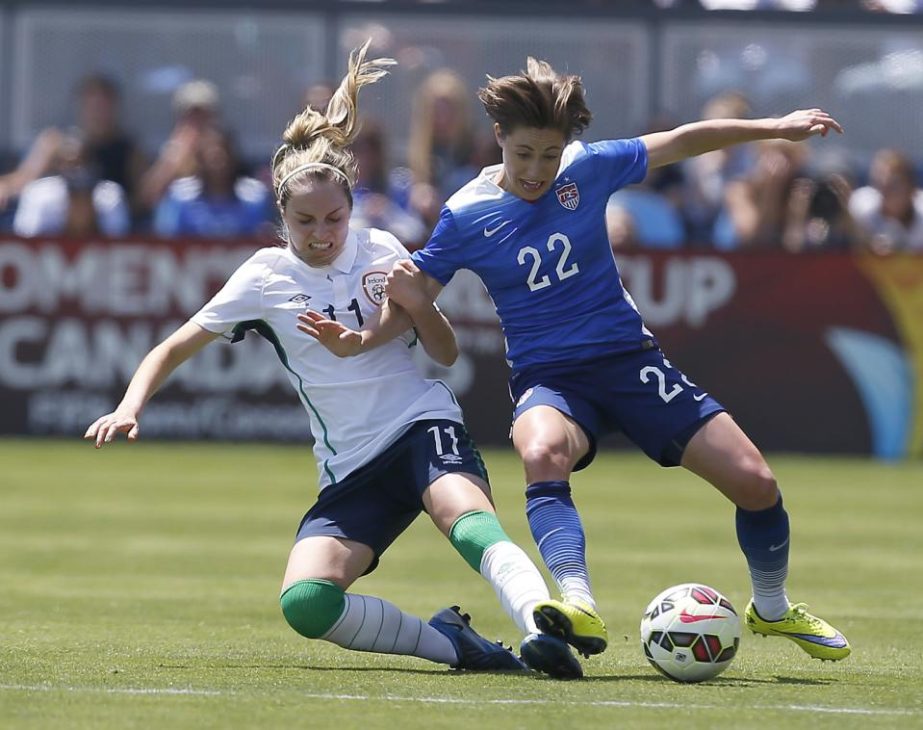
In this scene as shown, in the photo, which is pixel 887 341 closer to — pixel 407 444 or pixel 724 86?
pixel 724 86

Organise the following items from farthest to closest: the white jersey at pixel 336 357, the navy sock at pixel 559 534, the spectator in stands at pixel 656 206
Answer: the spectator in stands at pixel 656 206, the white jersey at pixel 336 357, the navy sock at pixel 559 534

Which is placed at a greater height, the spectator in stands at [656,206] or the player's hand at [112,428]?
the player's hand at [112,428]

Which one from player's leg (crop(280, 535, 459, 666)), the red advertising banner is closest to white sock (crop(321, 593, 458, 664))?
player's leg (crop(280, 535, 459, 666))

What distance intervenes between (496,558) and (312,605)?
714mm

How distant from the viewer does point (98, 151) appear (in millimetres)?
17094

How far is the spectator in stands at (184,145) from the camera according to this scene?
1659 centimetres

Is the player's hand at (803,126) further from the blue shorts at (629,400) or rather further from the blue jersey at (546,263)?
the blue shorts at (629,400)

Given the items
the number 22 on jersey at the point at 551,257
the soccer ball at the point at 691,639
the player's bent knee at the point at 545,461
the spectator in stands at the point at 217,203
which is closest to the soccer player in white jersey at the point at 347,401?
the player's bent knee at the point at 545,461

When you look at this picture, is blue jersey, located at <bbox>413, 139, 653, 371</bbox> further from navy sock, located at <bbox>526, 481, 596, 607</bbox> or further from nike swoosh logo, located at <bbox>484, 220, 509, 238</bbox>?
navy sock, located at <bbox>526, 481, 596, 607</bbox>

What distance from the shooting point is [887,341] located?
16.0m

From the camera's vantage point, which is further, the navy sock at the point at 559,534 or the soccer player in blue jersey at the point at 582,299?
the soccer player in blue jersey at the point at 582,299

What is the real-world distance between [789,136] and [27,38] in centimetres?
1277

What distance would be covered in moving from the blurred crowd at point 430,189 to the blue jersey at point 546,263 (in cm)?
921

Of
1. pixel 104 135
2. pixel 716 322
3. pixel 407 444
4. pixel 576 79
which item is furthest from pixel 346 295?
pixel 104 135
